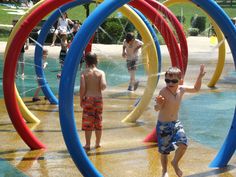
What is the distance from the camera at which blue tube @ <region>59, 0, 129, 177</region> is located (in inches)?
232

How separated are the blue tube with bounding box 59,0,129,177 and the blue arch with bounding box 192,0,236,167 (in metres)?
1.31

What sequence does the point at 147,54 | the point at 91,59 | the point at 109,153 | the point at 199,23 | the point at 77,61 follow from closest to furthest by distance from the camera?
the point at 77,61 → the point at 91,59 → the point at 109,153 → the point at 147,54 → the point at 199,23

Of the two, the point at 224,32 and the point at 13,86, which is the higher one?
the point at 224,32

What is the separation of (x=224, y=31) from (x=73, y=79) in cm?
221

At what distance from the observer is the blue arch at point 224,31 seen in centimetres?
668

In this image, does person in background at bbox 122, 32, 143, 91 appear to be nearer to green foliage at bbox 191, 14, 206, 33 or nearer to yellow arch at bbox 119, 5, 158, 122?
yellow arch at bbox 119, 5, 158, 122

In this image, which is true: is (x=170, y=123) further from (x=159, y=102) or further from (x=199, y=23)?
(x=199, y=23)

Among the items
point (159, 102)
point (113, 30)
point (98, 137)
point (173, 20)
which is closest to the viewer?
point (159, 102)

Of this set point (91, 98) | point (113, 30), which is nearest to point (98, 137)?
point (91, 98)

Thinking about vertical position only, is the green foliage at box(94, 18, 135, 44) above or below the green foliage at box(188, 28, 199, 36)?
above

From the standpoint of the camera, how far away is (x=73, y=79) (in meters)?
5.93

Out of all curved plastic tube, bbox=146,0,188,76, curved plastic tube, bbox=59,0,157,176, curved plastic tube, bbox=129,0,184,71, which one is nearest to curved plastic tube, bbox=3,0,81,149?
curved plastic tube, bbox=129,0,184,71

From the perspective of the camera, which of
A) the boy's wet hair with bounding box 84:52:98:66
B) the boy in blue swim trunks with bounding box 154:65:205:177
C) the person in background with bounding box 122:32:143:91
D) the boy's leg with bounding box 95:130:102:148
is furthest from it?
the person in background with bounding box 122:32:143:91

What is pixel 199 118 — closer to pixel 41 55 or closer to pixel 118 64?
pixel 41 55
